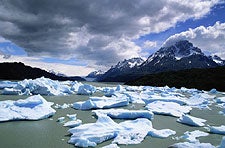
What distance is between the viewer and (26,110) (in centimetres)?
764

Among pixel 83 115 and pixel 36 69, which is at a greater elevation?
pixel 36 69

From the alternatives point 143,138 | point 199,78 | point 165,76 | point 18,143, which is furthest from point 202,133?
point 165,76

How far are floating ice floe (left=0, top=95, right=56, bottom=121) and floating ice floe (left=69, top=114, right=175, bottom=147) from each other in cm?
212

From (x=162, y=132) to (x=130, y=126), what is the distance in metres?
0.85

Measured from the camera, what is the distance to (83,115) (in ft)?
27.3

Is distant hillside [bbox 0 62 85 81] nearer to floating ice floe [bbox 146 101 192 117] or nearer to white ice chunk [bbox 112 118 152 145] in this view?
floating ice floe [bbox 146 101 192 117]


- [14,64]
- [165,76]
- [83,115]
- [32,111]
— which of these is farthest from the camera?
[14,64]

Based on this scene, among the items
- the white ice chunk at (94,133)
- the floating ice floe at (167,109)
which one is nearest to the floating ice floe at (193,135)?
the white ice chunk at (94,133)

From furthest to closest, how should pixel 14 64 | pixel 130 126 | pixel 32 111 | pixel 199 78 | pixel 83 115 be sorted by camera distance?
pixel 14 64 < pixel 199 78 < pixel 83 115 < pixel 32 111 < pixel 130 126

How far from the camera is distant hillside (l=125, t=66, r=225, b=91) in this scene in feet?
118

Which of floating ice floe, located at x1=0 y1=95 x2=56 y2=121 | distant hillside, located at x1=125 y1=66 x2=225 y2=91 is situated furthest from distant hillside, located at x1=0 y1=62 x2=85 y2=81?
A: floating ice floe, located at x1=0 y1=95 x2=56 y2=121

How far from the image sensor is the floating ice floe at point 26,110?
704 centimetres

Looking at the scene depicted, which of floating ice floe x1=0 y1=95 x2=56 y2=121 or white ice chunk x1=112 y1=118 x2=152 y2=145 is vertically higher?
floating ice floe x1=0 y1=95 x2=56 y2=121

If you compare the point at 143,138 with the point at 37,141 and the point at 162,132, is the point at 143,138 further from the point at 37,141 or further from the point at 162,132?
the point at 37,141
